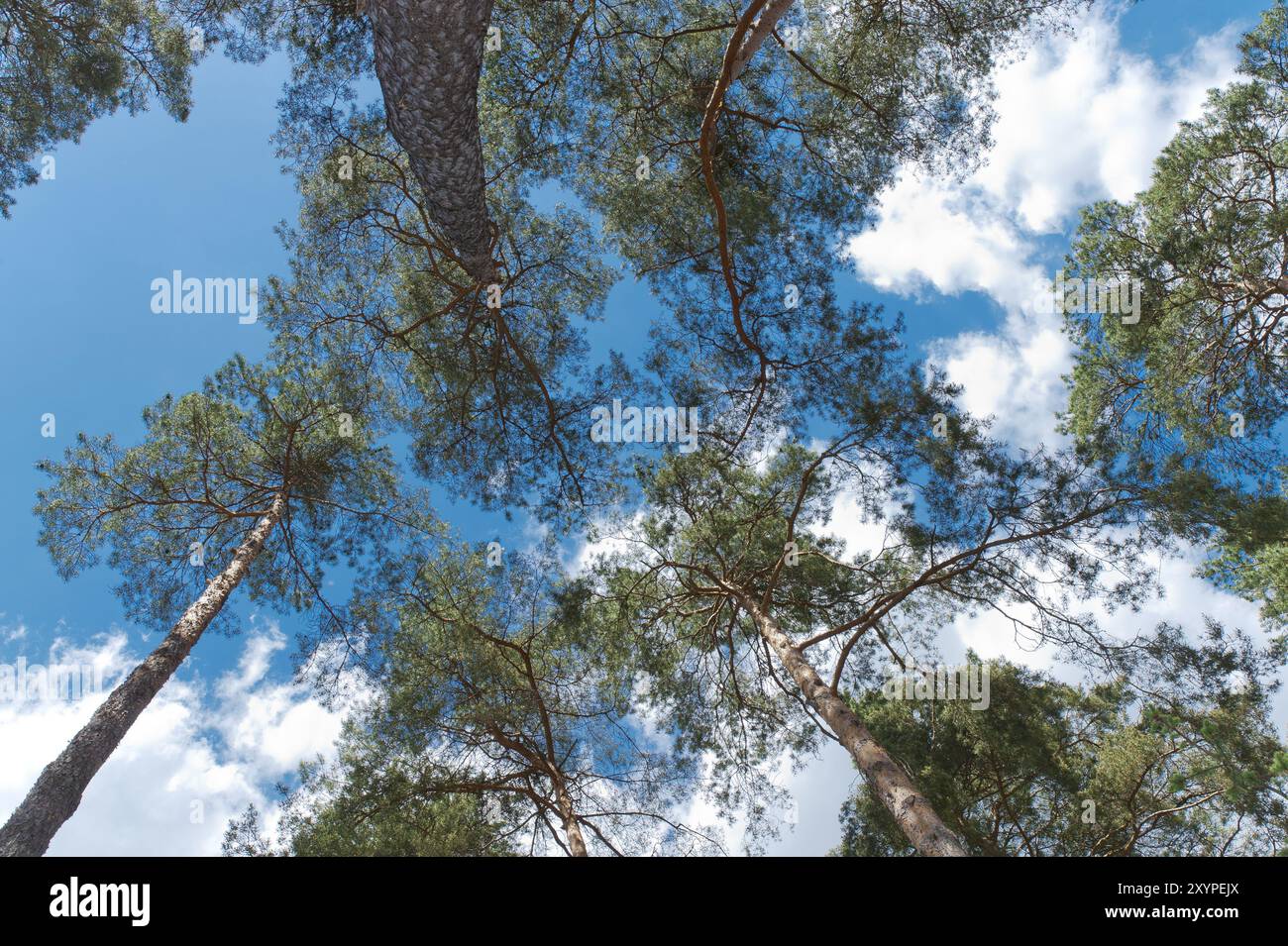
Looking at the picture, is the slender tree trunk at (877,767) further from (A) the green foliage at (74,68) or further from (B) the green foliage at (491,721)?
(A) the green foliage at (74,68)

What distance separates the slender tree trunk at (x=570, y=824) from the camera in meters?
6.39

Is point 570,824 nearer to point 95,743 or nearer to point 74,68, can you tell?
point 95,743

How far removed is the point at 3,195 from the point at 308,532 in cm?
505

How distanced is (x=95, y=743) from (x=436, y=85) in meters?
4.98

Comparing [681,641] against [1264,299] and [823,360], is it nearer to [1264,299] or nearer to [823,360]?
[823,360]

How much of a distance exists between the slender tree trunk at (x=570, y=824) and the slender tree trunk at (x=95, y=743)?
358cm

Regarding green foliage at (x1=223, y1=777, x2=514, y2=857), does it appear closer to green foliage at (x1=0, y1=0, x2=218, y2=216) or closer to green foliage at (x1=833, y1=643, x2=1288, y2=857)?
green foliage at (x1=833, y1=643, x2=1288, y2=857)

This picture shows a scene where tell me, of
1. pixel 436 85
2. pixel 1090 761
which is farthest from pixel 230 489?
pixel 1090 761

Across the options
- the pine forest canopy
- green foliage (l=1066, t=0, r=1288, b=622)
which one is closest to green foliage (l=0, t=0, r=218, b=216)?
the pine forest canopy

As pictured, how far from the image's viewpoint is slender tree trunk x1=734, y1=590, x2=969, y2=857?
4312 millimetres

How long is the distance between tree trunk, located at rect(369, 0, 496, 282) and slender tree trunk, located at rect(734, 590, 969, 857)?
4.90 m

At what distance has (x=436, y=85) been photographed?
4.20 metres

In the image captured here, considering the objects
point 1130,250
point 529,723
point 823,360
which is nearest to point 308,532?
point 529,723

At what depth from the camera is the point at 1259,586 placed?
19.2ft
